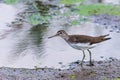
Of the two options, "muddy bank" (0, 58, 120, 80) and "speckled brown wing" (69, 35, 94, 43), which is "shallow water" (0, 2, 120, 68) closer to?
"muddy bank" (0, 58, 120, 80)

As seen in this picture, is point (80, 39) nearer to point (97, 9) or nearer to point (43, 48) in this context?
point (43, 48)

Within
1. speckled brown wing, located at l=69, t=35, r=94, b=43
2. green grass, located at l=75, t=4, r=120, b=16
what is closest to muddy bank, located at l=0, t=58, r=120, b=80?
speckled brown wing, located at l=69, t=35, r=94, b=43

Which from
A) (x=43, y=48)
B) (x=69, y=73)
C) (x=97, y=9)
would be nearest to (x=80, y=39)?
(x=69, y=73)

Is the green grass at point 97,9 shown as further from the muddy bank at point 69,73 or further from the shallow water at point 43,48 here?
the muddy bank at point 69,73

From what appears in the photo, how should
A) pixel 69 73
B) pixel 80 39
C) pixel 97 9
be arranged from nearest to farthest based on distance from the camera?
pixel 69 73, pixel 80 39, pixel 97 9

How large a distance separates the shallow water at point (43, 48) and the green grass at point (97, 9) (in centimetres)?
309

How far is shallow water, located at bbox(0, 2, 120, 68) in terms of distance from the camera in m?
16.1

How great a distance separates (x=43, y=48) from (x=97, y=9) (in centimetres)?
895

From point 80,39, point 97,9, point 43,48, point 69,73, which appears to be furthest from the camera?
point 97,9

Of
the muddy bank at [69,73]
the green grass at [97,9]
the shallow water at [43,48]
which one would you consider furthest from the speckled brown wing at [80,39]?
the green grass at [97,9]

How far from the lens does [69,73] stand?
13.8 metres

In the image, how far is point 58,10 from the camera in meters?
26.7

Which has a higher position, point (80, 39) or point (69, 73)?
point (80, 39)

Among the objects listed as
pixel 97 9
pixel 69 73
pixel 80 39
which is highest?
pixel 97 9
